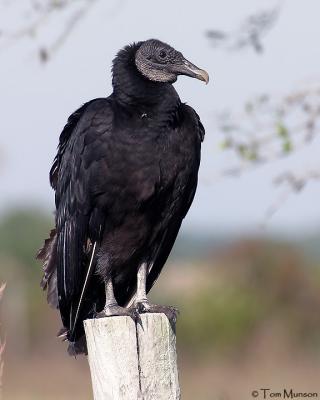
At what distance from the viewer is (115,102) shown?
4.82 meters

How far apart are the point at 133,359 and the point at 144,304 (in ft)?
2.70

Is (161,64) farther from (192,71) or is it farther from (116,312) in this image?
(116,312)

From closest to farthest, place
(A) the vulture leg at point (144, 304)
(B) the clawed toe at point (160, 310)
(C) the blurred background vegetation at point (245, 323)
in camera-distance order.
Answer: (B) the clawed toe at point (160, 310), (A) the vulture leg at point (144, 304), (C) the blurred background vegetation at point (245, 323)

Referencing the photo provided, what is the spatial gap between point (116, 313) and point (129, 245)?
0.44 m

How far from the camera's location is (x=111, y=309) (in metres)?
4.54

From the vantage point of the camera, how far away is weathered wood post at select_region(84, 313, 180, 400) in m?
3.79

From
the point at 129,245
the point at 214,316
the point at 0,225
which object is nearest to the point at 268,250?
the point at 214,316

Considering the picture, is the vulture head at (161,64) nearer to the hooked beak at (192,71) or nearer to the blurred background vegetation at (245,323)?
the hooked beak at (192,71)

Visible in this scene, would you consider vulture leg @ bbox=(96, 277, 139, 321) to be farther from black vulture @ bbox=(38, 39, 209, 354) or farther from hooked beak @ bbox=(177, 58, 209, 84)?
hooked beak @ bbox=(177, 58, 209, 84)

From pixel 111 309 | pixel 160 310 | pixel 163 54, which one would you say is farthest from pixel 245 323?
pixel 160 310

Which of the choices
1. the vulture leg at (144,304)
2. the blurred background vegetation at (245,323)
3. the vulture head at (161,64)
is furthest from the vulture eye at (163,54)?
the blurred background vegetation at (245,323)

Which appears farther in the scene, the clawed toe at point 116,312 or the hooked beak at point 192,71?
the hooked beak at point 192,71

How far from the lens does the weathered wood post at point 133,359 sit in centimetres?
379

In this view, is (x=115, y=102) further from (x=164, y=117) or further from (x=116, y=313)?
(x=116, y=313)
